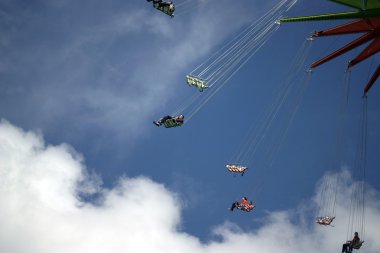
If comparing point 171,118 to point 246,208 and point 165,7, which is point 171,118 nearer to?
point 165,7

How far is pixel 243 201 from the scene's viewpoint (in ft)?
141

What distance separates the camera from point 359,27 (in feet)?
88.9

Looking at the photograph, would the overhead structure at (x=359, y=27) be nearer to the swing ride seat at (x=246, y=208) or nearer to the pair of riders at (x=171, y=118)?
the pair of riders at (x=171, y=118)

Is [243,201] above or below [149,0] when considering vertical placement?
below

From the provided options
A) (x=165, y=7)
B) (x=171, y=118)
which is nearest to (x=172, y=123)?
(x=171, y=118)

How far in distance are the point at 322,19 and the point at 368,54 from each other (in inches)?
141

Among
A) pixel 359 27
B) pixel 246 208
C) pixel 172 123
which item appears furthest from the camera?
pixel 246 208

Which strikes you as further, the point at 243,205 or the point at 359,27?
the point at 243,205

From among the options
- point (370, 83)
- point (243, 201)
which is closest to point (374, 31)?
point (370, 83)

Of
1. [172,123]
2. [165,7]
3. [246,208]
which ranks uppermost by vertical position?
[165,7]

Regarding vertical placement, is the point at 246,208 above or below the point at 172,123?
below

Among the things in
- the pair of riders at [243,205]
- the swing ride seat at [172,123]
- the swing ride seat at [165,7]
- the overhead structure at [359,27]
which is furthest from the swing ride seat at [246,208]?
→ the swing ride seat at [165,7]

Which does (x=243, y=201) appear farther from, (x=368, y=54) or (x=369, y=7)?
(x=369, y=7)

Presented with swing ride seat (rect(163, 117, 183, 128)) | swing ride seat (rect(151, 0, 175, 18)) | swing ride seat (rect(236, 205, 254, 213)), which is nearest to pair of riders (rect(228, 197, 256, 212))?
swing ride seat (rect(236, 205, 254, 213))
